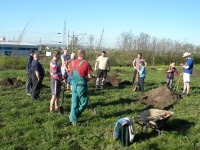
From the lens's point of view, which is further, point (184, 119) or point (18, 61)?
point (18, 61)

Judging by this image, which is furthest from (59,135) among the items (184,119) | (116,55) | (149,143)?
(116,55)

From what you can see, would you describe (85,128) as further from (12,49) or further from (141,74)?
(12,49)

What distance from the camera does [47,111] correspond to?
8055 millimetres

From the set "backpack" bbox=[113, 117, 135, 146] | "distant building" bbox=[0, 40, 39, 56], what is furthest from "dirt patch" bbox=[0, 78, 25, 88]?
"distant building" bbox=[0, 40, 39, 56]

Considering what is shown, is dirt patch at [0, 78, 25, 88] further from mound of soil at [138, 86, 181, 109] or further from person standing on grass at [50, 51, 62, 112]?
mound of soil at [138, 86, 181, 109]

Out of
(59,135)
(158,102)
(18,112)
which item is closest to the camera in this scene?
(59,135)

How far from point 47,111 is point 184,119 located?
3.90 m

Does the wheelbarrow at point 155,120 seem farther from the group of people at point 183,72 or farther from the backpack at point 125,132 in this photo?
the group of people at point 183,72

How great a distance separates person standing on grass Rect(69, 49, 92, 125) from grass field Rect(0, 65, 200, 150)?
1.36ft

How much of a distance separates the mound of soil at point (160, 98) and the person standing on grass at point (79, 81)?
3.29 metres

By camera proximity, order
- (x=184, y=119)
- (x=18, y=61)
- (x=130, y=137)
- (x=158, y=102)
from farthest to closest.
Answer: (x=18, y=61) → (x=158, y=102) → (x=184, y=119) → (x=130, y=137)

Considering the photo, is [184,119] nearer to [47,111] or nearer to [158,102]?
[158,102]

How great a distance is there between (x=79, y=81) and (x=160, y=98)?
4.30 metres

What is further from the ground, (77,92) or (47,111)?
(77,92)
